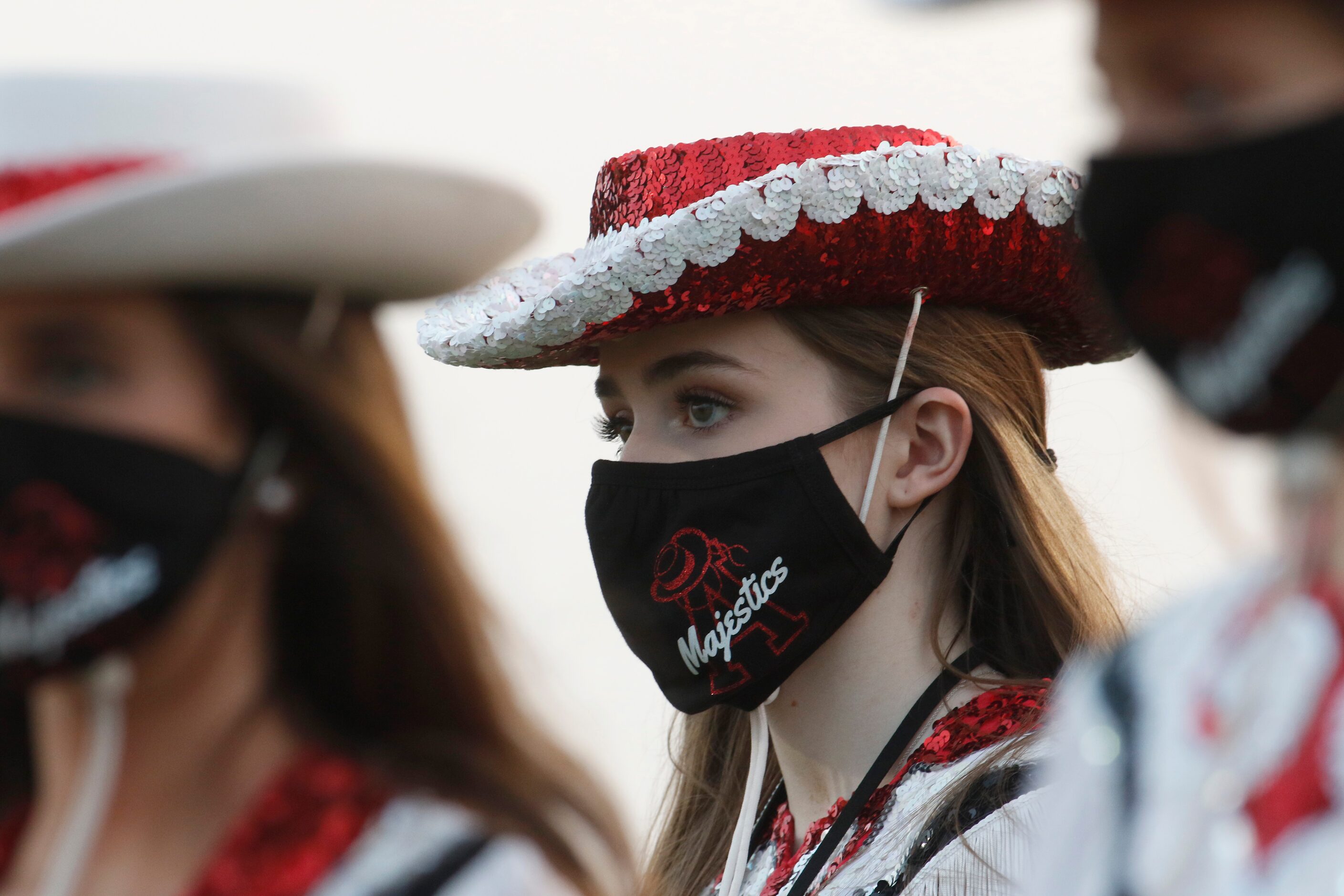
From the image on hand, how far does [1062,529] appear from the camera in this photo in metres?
2.67

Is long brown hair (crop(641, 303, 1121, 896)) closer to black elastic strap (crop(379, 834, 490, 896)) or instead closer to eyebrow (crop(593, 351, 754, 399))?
eyebrow (crop(593, 351, 754, 399))

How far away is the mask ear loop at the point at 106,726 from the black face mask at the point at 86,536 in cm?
5

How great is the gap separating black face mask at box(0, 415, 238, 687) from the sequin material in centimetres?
22

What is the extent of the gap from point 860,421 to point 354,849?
1.37 metres

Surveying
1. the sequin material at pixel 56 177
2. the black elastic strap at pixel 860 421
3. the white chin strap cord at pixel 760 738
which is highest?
the sequin material at pixel 56 177

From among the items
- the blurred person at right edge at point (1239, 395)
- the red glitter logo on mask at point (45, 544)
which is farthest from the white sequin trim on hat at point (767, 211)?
the red glitter logo on mask at point (45, 544)

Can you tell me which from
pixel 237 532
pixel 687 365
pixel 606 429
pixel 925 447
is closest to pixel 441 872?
pixel 237 532

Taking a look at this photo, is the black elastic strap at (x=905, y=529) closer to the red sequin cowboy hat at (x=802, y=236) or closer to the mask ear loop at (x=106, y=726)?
the red sequin cowboy hat at (x=802, y=236)

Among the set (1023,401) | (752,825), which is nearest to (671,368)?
(1023,401)

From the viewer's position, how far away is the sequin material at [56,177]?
1400 mm

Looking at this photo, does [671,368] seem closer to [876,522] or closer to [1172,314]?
[876,522]

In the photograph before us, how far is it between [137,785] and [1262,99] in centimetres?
130

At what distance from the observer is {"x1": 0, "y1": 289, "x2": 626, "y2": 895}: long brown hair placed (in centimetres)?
149

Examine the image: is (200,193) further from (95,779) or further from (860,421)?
(860,421)
